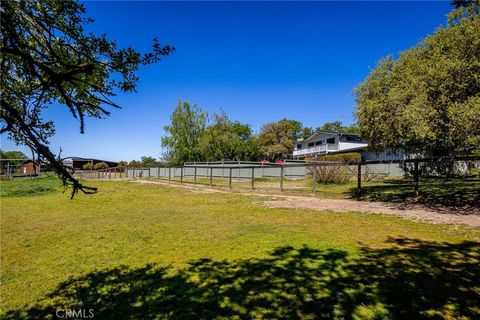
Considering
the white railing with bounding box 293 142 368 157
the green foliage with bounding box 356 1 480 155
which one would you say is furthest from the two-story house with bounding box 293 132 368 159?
the green foliage with bounding box 356 1 480 155

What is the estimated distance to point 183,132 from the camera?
167ft

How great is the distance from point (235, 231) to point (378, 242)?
299cm

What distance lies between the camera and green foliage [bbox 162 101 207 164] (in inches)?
1983

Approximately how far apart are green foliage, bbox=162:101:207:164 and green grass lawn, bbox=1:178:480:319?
43.0 metres

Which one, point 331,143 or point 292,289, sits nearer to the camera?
point 292,289

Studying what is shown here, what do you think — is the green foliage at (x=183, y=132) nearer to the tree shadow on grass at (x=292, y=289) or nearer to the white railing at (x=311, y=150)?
the white railing at (x=311, y=150)

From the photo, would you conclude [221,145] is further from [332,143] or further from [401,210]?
[401,210]

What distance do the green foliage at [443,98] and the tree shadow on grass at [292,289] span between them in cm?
519

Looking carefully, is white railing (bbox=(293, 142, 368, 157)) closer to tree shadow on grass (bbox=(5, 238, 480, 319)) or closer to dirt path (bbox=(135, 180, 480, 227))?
dirt path (bbox=(135, 180, 480, 227))

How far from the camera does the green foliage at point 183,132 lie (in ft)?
165
